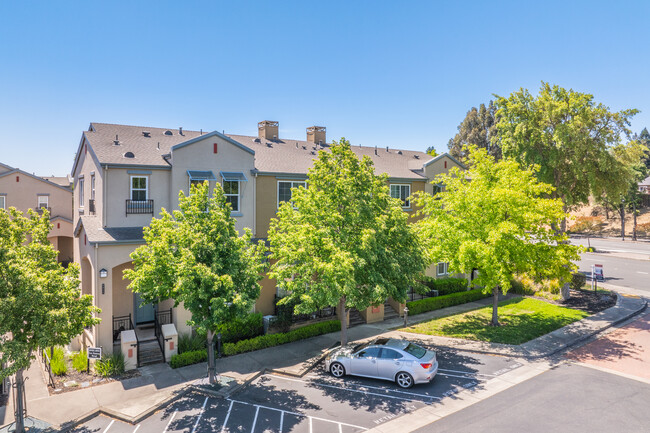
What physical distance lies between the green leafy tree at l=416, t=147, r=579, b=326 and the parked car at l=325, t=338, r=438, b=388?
542 cm

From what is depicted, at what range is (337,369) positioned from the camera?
16.5m

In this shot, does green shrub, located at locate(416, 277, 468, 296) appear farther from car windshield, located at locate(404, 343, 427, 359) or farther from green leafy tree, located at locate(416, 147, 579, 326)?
car windshield, located at locate(404, 343, 427, 359)

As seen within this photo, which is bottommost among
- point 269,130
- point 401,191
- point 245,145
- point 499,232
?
point 499,232

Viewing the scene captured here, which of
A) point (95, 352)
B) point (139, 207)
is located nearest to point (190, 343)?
point (95, 352)

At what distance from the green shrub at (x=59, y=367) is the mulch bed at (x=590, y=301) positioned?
28997 millimetres

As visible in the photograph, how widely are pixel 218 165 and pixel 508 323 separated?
61.4 feet

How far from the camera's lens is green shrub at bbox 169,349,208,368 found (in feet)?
56.6

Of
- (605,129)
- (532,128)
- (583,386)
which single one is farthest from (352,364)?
(605,129)

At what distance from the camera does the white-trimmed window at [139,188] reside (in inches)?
774

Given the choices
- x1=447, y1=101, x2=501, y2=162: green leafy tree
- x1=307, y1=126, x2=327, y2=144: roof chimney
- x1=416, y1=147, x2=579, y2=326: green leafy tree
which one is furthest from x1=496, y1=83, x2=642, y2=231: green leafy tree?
x1=447, y1=101, x2=501, y2=162: green leafy tree

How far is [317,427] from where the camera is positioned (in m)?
12.6

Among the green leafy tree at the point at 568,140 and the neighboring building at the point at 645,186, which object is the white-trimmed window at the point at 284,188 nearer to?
the green leafy tree at the point at 568,140

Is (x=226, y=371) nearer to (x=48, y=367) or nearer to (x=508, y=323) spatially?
(x=48, y=367)

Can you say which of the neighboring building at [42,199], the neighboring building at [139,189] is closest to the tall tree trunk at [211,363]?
the neighboring building at [139,189]
